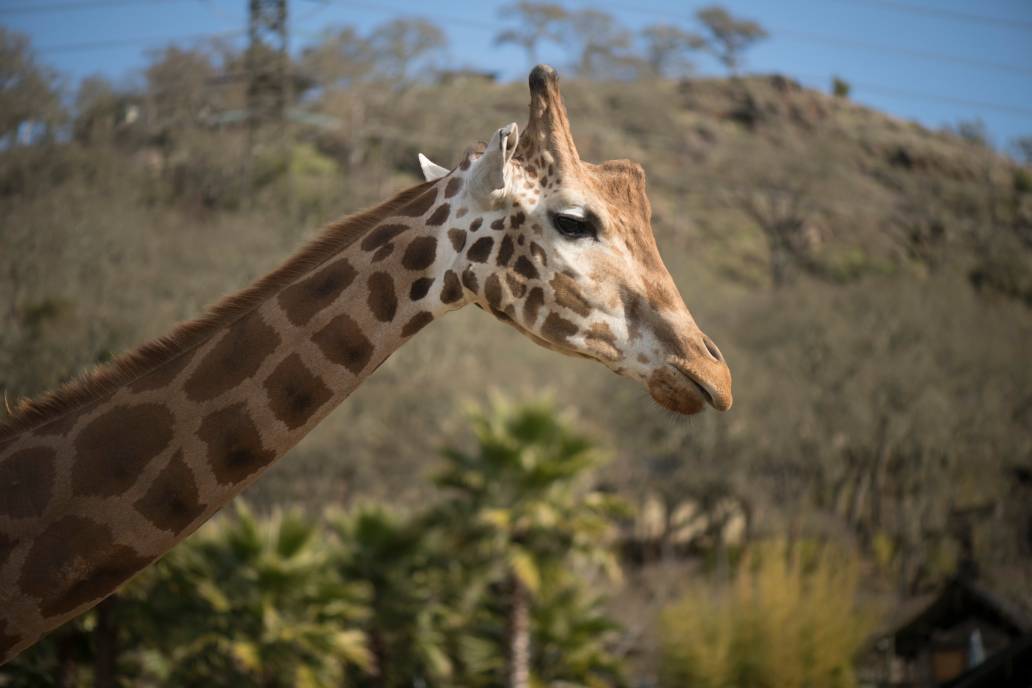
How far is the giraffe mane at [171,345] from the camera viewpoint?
3.64m

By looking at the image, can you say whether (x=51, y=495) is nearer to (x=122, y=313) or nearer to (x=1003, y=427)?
(x=122, y=313)

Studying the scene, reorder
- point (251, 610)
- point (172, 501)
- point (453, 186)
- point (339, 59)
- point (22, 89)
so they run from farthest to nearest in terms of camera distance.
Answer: point (339, 59) → point (22, 89) → point (251, 610) → point (453, 186) → point (172, 501)

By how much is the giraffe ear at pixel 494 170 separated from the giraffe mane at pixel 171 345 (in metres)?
→ 0.42

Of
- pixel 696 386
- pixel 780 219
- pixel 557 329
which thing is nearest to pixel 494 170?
pixel 557 329

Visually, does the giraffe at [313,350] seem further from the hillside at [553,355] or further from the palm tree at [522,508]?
the hillside at [553,355]

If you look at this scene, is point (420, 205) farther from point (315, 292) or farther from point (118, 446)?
point (118, 446)

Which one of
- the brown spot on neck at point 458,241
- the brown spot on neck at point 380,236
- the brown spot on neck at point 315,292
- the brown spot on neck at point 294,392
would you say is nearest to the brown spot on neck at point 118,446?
the brown spot on neck at point 294,392

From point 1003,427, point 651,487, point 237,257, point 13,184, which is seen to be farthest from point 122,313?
point 1003,427

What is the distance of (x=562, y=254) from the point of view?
3.59 m

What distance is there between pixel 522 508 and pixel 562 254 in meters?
15.5

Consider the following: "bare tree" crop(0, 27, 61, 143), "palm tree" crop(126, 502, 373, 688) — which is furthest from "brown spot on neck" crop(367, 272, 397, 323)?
"bare tree" crop(0, 27, 61, 143)

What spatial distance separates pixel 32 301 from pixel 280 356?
21377mm

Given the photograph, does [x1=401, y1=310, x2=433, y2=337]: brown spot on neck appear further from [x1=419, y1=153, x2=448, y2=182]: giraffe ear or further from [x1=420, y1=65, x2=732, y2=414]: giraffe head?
[x1=419, y1=153, x2=448, y2=182]: giraffe ear

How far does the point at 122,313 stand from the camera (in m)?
24.6
